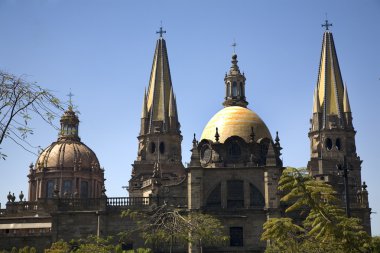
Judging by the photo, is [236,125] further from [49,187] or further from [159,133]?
[49,187]

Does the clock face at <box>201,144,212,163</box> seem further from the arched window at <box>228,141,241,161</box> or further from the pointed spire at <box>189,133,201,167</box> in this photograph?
the pointed spire at <box>189,133,201,167</box>

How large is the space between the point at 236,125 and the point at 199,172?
721 cm

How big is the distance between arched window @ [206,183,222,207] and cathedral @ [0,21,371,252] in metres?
0.09

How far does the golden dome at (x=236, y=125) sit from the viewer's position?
6372 centimetres

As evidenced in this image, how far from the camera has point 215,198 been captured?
196ft

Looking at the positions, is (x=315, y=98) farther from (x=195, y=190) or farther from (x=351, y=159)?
(x=195, y=190)

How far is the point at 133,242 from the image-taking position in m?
56.5

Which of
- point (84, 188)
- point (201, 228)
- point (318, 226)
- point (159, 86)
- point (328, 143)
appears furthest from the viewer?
point (159, 86)

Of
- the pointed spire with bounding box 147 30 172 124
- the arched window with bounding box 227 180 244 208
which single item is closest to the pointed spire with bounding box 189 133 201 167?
the arched window with bounding box 227 180 244 208

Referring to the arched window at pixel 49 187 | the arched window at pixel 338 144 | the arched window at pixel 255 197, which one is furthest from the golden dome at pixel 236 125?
the arched window at pixel 49 187

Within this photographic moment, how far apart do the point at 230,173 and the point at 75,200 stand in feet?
44.1

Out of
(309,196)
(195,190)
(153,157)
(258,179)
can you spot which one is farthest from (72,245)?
(309,196)

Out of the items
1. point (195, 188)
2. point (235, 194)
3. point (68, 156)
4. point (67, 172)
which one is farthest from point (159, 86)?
point (235, 194)

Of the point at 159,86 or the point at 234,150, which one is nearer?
the point at 234,150
